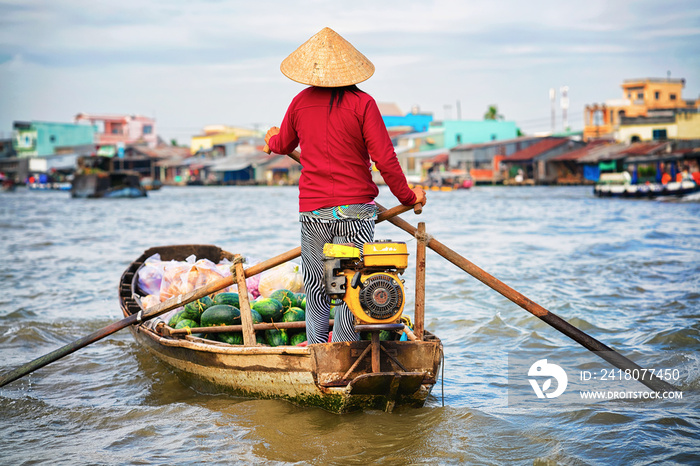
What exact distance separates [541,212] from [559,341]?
17210 millimetres

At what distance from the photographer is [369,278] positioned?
3018mm

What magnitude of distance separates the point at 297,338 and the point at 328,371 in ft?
2.79

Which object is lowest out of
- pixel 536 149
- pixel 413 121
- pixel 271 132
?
pixel 271 132

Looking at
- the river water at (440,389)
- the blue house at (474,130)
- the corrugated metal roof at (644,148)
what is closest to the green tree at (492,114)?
the blue house at (474,130)

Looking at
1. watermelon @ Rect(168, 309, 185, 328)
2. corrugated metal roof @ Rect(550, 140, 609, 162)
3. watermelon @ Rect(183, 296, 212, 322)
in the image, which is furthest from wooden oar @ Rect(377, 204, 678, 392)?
corrugated metal roof @ Rect(550, 140, 609, 162)

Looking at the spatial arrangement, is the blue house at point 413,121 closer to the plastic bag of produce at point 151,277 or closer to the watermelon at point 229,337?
the plastic bag of produce at point 151,277

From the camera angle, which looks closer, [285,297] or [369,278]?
[369,278]

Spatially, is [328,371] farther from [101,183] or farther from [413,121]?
[413,121]

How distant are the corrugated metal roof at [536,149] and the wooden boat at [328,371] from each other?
37.5 meters

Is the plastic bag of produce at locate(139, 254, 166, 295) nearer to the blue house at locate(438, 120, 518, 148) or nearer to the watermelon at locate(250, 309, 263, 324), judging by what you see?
the watermelon at locate(250, 309, 263, 324)

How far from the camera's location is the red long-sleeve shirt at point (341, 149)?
3203 mm

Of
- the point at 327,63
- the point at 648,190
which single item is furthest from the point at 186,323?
the point at 648,190

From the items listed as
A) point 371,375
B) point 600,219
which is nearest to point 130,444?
point 371,375

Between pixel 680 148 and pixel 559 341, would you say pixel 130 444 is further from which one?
pixel 680 148
